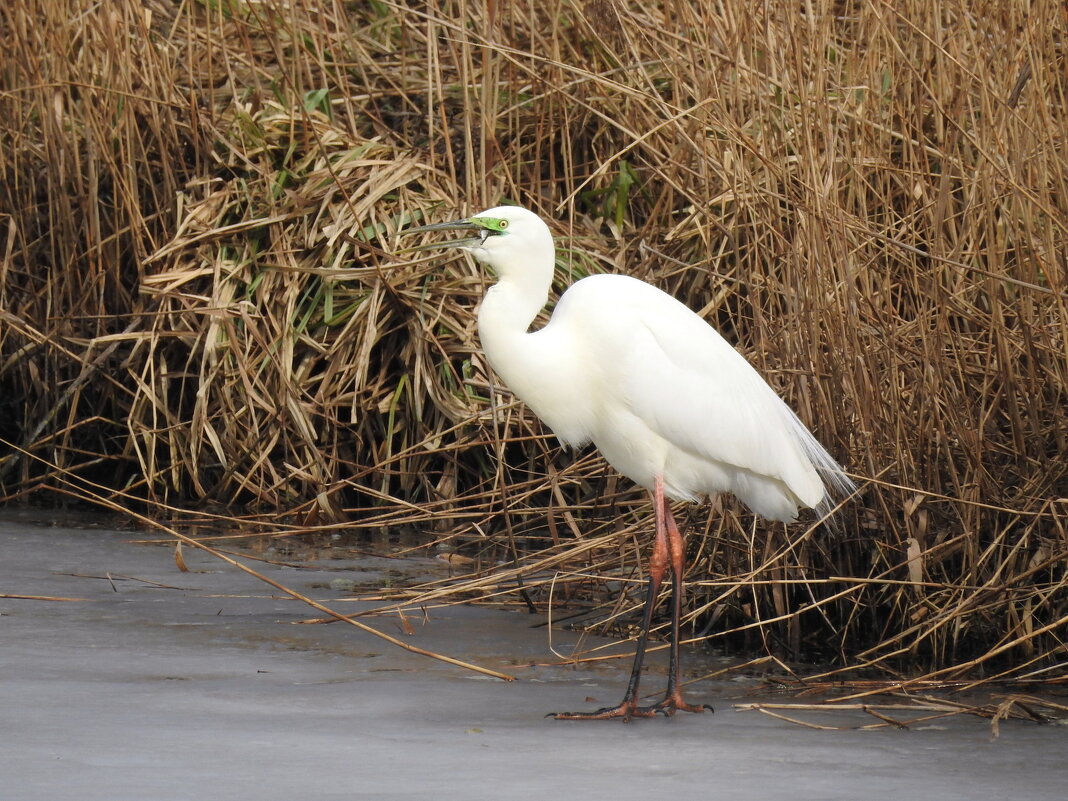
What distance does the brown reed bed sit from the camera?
3.27 m

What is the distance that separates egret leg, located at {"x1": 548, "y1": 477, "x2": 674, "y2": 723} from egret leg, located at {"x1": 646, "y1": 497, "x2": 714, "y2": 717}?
0.02 meters

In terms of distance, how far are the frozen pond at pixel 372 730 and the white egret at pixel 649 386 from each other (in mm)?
477

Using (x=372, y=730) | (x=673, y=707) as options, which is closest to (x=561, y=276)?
(x=673, y=707)

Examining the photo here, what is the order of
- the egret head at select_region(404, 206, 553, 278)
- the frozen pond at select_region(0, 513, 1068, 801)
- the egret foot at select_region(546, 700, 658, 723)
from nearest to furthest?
the frozen pond at select_region(0, 513, 1068, 801)
the egret foot at select_region(546, 700, 658, 723)
the egret head at select_region(404, 206, 553, 278)

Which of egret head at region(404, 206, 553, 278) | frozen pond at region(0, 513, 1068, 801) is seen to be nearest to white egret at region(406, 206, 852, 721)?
egret head at region(404, 206, 553, 278)

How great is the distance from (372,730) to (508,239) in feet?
3.68

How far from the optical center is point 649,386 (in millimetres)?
3336

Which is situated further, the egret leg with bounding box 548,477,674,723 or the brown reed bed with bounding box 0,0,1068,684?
the brown reed bed with bounding box 0,0,1068,684

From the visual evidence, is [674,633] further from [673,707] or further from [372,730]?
[372,730]

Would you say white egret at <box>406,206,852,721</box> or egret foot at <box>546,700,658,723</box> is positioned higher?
white egret at <box>406,206,852,721</box>

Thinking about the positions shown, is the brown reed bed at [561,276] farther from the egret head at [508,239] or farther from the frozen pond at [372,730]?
the egret head at [508,239]

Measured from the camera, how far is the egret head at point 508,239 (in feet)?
10.6

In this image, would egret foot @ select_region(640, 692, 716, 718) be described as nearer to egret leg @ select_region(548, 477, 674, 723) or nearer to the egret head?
egret leg @ select_region(548, 477, 674, 723)

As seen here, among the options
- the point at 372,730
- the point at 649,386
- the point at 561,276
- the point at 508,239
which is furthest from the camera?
the point at 561,276
